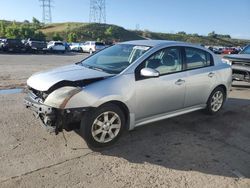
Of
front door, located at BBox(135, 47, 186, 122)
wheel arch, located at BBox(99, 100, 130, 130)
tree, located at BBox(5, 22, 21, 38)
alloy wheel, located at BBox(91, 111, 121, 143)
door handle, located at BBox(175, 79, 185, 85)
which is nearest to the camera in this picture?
alloy wheel, located at BBox(91, 111, 121, 143)

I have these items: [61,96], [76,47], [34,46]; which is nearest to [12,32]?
[76,47]

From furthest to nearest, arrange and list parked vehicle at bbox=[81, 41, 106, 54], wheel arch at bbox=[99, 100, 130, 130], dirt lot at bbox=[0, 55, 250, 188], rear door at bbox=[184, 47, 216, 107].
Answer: parked vehicle at bbox=[81, 41, 106, 54] → rear door at bbox=[184, 47, 216, 107] → wheel arch at bbox=[99, 100, 130, 130] → dirt lot at bbox=[0, 55, 250, 188]

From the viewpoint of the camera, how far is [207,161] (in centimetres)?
445

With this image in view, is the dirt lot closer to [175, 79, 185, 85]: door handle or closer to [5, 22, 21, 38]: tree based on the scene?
[175, 79, 185, 85]: door handle

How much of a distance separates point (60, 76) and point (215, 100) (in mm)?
3691

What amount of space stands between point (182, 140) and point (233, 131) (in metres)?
1.27

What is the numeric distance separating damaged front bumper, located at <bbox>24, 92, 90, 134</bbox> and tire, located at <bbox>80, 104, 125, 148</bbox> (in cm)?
12

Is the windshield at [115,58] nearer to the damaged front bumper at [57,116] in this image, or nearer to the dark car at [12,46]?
the damaged front bumper at [57,116]

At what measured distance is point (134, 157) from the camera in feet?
14.7

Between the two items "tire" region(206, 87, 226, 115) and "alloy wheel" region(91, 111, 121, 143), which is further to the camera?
"tire" region(206, 87, 226, 115)

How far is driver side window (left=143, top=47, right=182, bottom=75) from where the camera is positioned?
5.28 meters

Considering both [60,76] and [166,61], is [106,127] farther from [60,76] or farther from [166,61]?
[166,61]

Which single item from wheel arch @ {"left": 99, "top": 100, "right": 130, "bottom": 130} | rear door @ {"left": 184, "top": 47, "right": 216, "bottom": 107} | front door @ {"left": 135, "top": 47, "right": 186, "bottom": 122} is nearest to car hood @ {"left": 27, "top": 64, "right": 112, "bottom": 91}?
wheel arch @ {"left": 99, "top": 100, "right": 130, "bottom": 130}

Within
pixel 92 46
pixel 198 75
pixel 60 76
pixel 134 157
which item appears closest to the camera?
pixel 134 157
